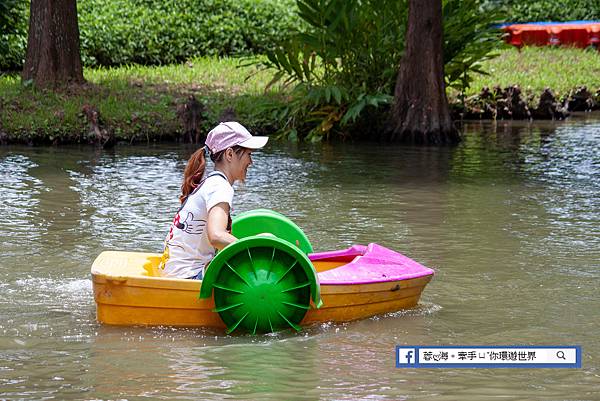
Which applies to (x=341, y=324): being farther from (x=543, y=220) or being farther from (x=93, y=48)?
(x=93, y=48)

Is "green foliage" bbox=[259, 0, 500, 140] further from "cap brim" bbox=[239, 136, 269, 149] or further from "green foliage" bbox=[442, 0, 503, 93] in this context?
"cap brim" bbox=[239, 136, 269, 149]

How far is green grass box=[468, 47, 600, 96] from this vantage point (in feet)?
66.9

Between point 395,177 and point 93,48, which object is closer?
point 395,177

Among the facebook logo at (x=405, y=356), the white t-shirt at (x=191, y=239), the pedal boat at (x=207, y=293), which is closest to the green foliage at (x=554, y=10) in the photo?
the pedal boat at (x=207, y=293)

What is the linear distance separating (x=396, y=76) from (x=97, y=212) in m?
7.61

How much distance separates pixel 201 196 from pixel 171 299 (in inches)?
24.5

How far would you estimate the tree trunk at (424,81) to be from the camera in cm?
1579

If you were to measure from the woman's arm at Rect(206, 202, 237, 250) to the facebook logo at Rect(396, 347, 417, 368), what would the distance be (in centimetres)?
113

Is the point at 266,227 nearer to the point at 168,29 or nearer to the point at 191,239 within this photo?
the point at 191,239

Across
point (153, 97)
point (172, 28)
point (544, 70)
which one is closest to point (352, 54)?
point (153, 97)

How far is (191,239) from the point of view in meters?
6.54

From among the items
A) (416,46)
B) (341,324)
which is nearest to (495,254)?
(341,324)

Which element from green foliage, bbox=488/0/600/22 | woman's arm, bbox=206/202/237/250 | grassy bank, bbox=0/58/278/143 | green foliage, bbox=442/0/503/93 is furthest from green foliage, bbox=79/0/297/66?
woman's arm, bbox=206/202/237/250

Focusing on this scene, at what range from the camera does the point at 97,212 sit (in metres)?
10.4
